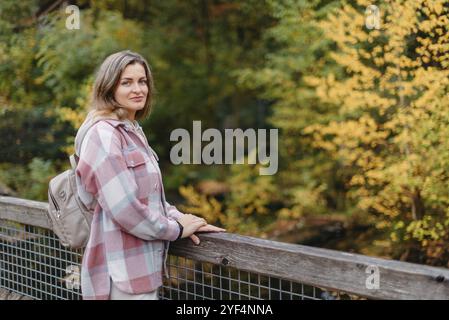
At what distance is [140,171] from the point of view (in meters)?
2.11

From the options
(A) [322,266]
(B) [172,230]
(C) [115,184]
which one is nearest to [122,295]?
(B) [172,230]

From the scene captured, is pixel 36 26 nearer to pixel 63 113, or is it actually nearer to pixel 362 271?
pixel 63 113

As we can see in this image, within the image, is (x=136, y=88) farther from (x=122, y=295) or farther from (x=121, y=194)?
(x=122, y=295)

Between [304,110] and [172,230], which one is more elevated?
[304,110]

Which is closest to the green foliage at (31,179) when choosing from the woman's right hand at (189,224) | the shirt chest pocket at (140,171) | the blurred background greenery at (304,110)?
the blurred background greenery at (304,110)

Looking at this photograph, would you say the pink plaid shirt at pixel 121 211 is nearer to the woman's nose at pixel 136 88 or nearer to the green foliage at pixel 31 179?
the woman's nose at pixel 136 88

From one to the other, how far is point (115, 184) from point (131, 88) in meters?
0.40

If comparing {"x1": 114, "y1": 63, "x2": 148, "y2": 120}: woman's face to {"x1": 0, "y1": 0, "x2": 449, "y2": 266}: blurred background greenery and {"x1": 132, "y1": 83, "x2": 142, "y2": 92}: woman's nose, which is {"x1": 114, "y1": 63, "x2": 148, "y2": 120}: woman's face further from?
{"x1": 0, "y1": 0, "x2": 449, "y2": 266}: blurred background greenery

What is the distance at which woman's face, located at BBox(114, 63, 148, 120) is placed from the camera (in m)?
2.17

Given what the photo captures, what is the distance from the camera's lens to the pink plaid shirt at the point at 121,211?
2016 mm

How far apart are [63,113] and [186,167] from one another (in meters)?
4.26

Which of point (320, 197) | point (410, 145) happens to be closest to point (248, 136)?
point (320, 197)
